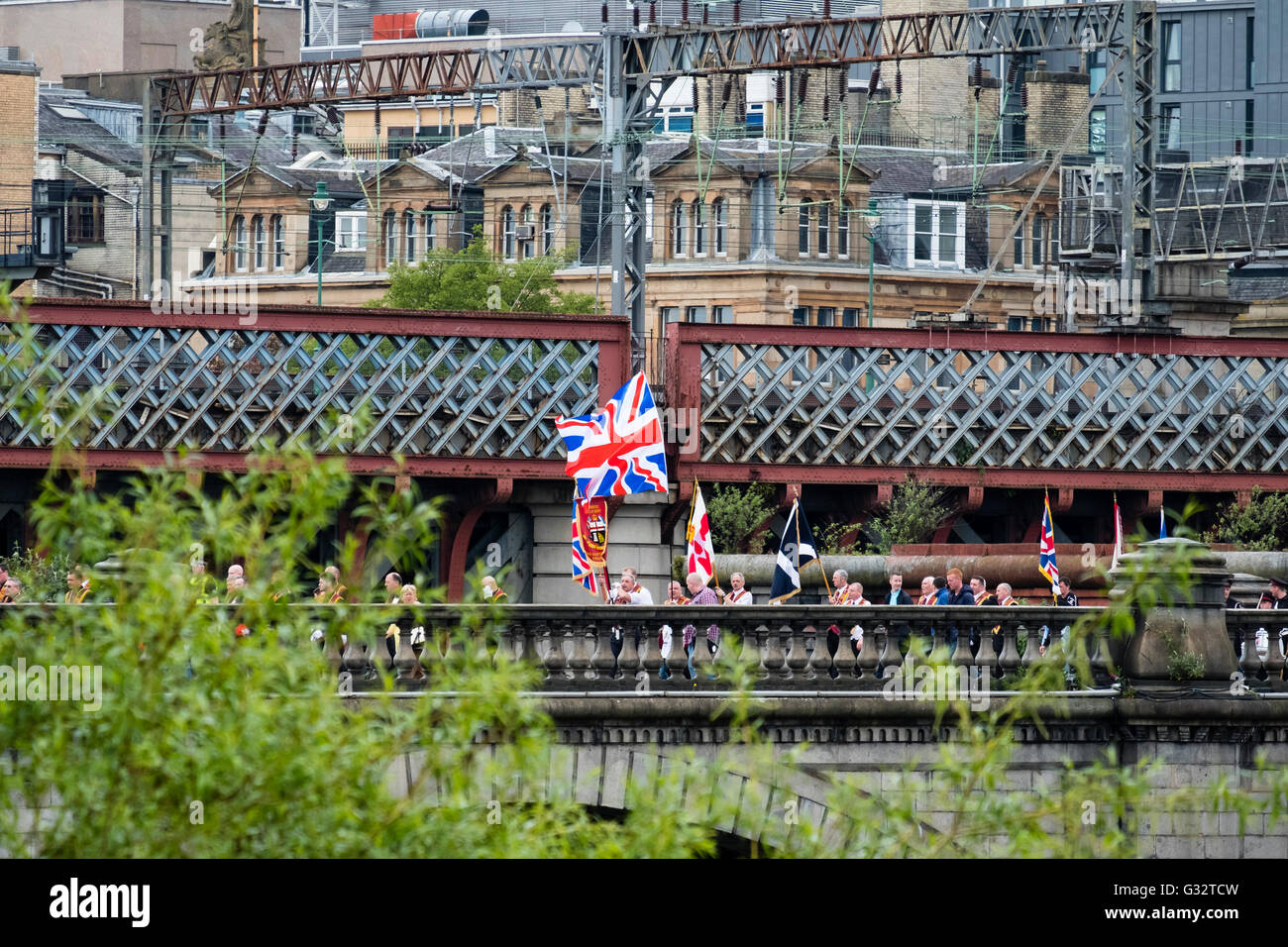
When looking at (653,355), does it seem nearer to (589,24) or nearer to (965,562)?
(965,562)

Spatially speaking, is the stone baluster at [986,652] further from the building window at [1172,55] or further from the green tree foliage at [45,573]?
the building window at [1172,55]

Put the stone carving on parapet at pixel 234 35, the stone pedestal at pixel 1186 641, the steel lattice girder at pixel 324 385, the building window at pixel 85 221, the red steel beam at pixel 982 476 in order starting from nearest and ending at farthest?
1. the stone pedestal at pixel 1186 641
2. the steel lattice girder at pixel 324 385
3. the red steel beam at pixel 982 476
4. the building window at pixel 85 221
5. the stone carving on parapet at pixel 234 35

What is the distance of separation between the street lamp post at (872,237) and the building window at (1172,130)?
10821 millimetres

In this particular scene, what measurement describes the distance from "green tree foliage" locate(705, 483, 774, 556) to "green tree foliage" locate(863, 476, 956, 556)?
6.06 feet

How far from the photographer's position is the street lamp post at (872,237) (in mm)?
70562

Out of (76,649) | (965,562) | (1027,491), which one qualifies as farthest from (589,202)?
(76,649)

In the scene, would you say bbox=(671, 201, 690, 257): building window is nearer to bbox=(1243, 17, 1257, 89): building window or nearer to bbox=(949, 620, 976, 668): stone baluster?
bbox=(1243, 17, 1257, 89): building window

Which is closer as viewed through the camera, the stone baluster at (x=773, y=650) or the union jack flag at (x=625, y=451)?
the stone baluster at (x=773, y=650)

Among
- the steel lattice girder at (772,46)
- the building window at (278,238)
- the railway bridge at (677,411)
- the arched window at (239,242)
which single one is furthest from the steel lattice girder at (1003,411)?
the building window at (278,238)

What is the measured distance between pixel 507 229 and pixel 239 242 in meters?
8.97

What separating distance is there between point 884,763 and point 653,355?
26219 mm

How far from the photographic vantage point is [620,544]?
130ft

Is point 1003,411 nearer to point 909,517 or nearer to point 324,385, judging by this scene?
point 909,517
